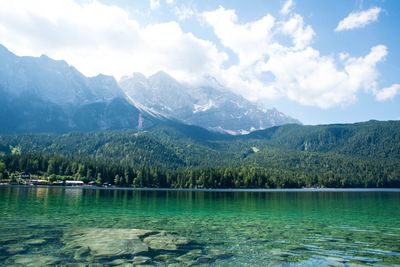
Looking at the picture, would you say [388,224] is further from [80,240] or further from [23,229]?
[23,229]

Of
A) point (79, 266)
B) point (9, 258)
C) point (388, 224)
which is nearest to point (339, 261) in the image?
point (79, 266)

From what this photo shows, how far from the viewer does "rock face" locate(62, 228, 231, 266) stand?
25766 millimetres

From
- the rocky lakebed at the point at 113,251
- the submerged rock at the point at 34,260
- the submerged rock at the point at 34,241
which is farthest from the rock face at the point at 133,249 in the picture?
the submerged rock at the point at 34,241

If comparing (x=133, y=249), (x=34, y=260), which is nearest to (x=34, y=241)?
(x=34, y=260)

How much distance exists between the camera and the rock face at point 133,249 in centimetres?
2577

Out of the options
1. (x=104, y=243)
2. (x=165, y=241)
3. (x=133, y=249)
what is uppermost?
(x=104, y=243)

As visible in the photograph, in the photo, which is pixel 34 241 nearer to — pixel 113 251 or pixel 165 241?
pixel 113 251

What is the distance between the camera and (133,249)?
29.3 metres

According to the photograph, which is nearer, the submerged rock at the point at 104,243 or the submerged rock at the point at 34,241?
the submerged rock at the point at 104,243

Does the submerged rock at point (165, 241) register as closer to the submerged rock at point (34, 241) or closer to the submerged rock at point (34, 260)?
the submerged rock at point (34, 260)

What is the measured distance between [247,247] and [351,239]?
559 inches

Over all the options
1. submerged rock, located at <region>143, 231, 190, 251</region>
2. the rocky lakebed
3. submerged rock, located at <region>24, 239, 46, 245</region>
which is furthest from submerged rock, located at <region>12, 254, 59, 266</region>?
submerged rock, located at <region>143, 231, 190, 251</region>

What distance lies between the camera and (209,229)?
44.9m

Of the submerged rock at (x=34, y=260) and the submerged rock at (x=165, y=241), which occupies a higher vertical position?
the submerged rock at (x=34, y=260)
